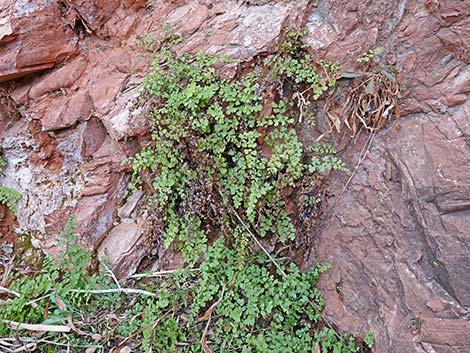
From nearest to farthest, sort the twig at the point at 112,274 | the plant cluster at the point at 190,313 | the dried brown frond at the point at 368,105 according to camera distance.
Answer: the dried brown frond at the point at 368,105 → the plant cluster at the point at 190,313 → the twig at the point at 112,274

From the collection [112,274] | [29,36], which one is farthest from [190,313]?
[29,36]

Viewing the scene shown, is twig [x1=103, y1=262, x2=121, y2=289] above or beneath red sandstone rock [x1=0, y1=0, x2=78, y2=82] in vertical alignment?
beneath

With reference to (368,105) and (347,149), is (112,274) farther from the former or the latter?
(368,105)

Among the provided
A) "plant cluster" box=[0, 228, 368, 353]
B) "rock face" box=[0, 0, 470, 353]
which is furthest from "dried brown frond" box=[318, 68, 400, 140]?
"plant cluster" box=[0, 228, 368, 353]

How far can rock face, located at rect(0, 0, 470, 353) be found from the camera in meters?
2.45

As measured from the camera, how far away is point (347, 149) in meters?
2.86

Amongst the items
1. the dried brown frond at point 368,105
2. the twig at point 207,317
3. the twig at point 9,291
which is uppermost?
the dried brown frond at point 368,105

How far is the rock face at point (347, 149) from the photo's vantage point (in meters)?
2.45

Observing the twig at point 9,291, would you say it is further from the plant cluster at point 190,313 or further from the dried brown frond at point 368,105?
the dried brown frond at point 368,105

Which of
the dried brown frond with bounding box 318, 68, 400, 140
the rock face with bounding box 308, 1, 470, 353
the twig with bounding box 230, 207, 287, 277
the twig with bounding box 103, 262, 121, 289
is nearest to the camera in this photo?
the rock face with bounding box 308, 1, 470, 353

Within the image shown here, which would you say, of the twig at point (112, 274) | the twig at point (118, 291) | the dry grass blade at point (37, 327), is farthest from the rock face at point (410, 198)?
the dry grass blade at point (37, 327)

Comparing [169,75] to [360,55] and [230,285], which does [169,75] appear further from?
[230,285]

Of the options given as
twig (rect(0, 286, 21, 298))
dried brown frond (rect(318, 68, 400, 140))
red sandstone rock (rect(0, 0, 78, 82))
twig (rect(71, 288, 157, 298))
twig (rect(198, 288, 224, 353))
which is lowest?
twig (rect(198, 288, 224, 353))

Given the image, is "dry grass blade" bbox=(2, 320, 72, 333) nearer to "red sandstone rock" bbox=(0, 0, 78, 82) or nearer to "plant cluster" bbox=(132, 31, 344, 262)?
"plant cluster" bbox=(132, 31, 344, 262)
